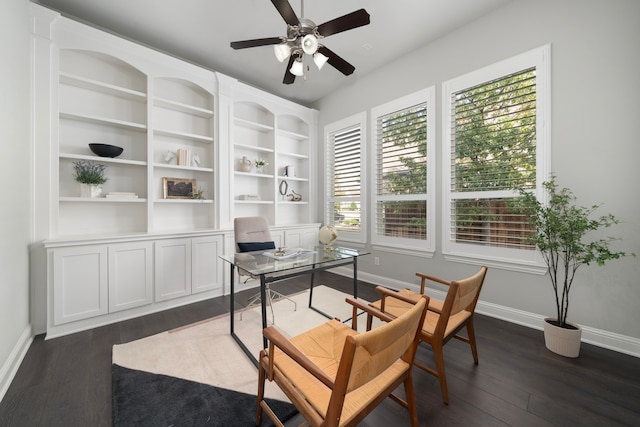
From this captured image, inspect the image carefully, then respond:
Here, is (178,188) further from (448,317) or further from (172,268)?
(448,317)

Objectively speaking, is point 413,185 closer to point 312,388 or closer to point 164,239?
point 312,388

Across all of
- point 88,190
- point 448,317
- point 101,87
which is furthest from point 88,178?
point 448,317

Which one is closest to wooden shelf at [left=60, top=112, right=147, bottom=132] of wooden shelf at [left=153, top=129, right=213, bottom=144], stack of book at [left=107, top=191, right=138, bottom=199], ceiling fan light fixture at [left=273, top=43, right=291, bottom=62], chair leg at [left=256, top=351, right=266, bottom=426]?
wooden shelf at [left=153, top=129, right=213, bottom=144]

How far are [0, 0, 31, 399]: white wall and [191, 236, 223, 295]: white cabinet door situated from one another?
4.43 ft

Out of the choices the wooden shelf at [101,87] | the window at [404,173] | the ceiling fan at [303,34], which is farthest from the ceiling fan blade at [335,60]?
the wooden shelf at [101,87]

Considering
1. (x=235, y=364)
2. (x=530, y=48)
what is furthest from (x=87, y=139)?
(x=530, y=48)

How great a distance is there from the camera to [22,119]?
206cm

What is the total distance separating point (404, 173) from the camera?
340cm

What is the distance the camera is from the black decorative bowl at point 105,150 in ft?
8.59

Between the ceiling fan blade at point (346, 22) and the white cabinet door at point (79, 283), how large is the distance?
291 centimetres

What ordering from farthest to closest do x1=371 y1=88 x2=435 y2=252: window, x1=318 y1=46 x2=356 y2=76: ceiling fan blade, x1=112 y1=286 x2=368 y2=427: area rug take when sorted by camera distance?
x1=371 y1=88 x2=435 y2=252: window
x1=318 y1=46 x2=356 y2=76: ceiling fan blade
x1=112 y1=286 x2=368 y2=427: area rug

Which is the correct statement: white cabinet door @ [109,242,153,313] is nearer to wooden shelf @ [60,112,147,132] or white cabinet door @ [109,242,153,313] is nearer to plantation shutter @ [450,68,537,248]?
wooden shelf @ [60,112,147,132]

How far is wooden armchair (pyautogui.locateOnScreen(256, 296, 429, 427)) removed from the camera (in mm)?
827

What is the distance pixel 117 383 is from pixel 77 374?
0.40 metres
